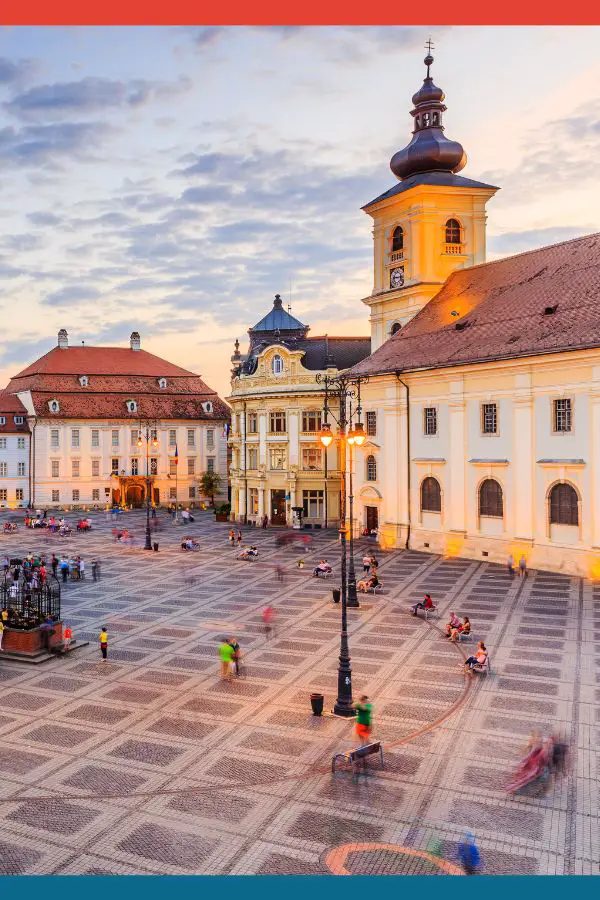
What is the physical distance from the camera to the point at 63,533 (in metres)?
56.1

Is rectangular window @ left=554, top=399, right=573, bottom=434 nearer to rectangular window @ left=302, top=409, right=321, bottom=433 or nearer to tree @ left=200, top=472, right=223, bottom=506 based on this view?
rectangular window @ left=302, top=409, right=321, bottom=433

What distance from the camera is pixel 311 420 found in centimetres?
5975

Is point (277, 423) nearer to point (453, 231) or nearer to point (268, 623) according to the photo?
point (453, 231)

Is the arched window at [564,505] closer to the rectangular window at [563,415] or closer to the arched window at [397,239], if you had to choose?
the rectangular window at [563,415]

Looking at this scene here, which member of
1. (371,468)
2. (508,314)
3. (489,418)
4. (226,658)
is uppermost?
(508,314)

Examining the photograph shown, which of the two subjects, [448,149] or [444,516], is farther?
[448,149]

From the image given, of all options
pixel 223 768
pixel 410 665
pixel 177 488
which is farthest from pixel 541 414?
pixel 177 488

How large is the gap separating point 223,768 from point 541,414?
26.9 m

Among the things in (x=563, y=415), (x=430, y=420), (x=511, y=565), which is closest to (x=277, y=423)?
(x=430, y=420)

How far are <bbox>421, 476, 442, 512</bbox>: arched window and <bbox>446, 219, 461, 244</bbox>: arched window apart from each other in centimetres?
1780

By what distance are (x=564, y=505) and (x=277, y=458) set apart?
94.6 feet

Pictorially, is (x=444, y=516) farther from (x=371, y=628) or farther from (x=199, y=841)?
(x=199, y=841)

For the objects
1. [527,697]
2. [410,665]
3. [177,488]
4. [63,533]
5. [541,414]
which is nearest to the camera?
[527,697]

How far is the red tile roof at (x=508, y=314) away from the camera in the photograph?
1441 inches
